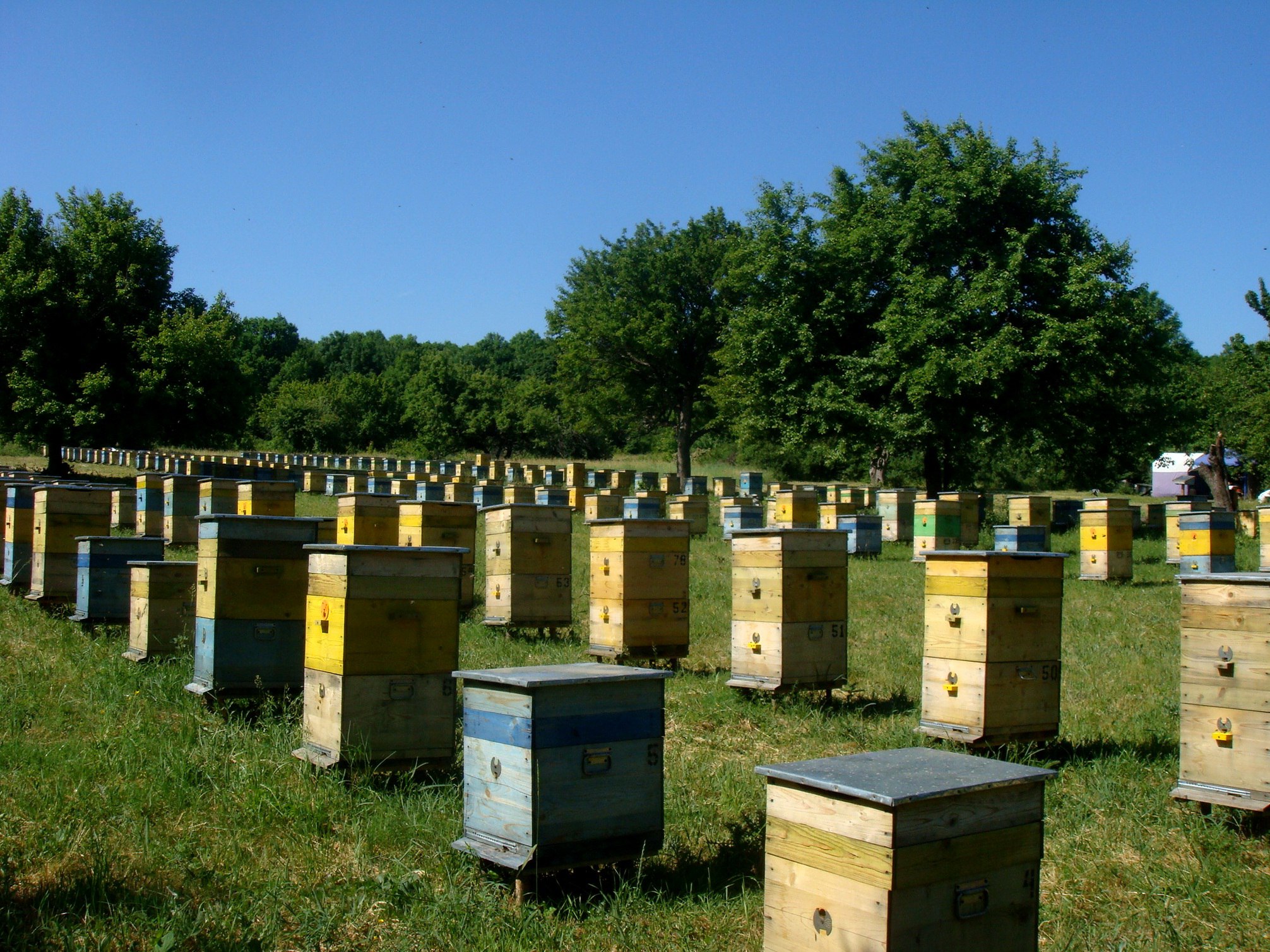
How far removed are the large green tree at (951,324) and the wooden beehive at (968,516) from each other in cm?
397

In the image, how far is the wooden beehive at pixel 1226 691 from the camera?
18.8 feet

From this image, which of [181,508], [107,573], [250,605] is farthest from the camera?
[181,508]

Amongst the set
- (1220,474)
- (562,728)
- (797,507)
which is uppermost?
(1220,474)

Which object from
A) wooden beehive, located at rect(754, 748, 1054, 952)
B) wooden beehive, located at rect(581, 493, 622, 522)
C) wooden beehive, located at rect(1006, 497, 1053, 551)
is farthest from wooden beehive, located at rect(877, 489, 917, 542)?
wooden beehive, located at rect(754, 748, 1054, 952)

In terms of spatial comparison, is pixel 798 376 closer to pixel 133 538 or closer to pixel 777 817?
pixel 133 538

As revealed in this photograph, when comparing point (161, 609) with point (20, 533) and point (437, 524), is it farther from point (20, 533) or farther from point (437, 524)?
point (20, 533)

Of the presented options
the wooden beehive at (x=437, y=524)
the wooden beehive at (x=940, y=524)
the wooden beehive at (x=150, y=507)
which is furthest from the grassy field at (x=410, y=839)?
the wooden beehive at (x=940, y=524)

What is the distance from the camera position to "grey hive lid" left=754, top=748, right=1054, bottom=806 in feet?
11.5

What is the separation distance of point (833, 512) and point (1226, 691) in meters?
16.9

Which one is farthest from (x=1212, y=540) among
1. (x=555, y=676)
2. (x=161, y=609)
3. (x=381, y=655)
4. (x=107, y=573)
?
(x=107, y=573)

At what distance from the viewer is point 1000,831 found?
375 centimetres

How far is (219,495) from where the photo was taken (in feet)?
52.6

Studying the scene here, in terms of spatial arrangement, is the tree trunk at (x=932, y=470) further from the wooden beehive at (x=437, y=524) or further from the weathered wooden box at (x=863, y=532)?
the wooden beehive at (x=437, y=524)

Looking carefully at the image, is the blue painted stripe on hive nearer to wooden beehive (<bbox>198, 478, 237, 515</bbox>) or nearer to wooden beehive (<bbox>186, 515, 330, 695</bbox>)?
wooden beehive (<bbox>186, 515, 330, 695</bbox>)
